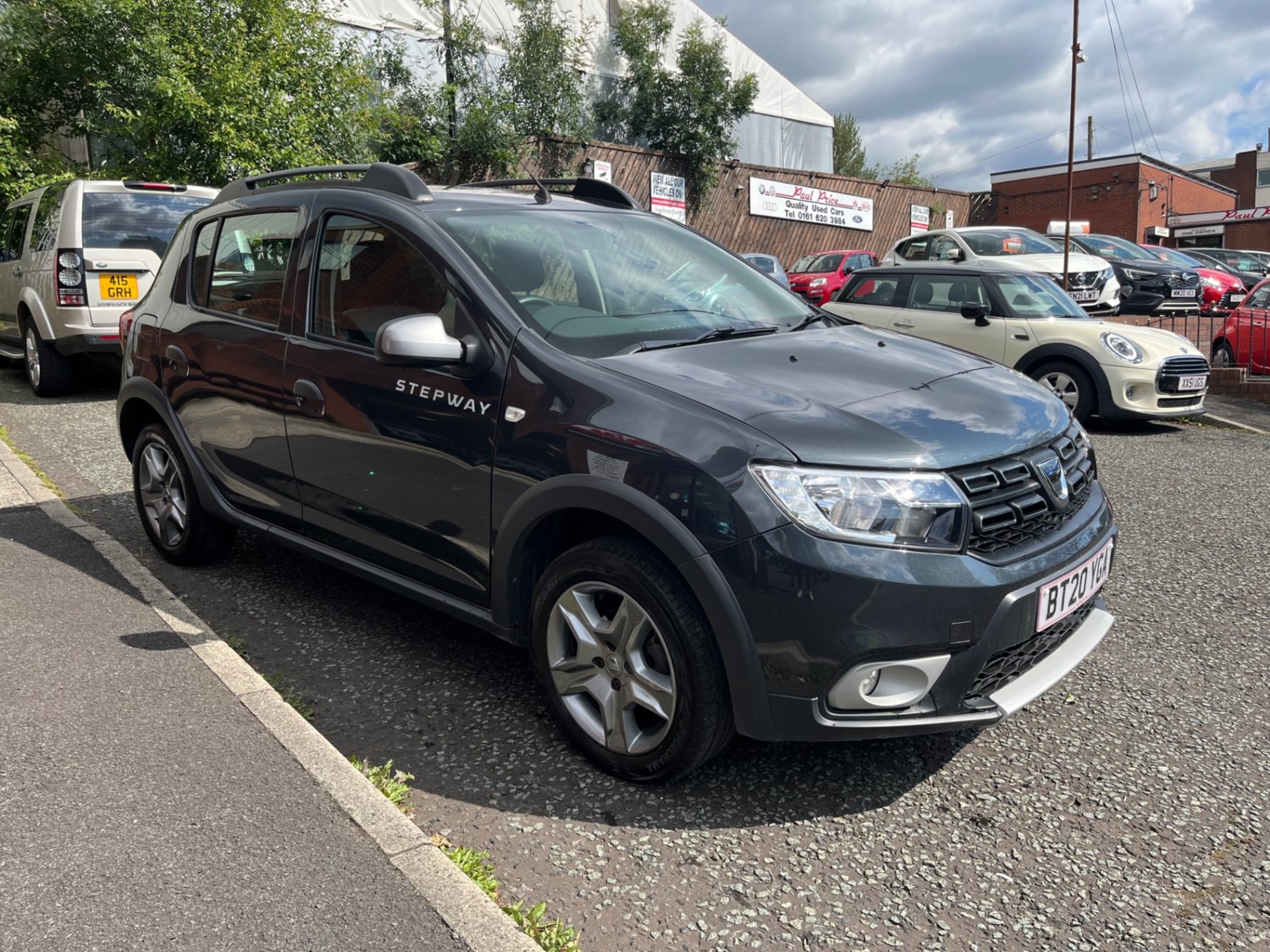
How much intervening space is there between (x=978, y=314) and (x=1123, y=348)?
130 centimetres

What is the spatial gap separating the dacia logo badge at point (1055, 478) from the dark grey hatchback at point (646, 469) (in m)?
0.02

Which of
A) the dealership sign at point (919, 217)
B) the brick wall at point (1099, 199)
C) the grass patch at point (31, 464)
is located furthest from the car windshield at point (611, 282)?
the brick wall at point (1099, 199)

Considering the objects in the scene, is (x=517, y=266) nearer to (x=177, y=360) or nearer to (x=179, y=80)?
(x=177, y=360)

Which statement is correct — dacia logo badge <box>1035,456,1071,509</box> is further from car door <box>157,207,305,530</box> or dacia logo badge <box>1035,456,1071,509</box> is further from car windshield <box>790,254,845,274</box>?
car windshield <box>790,254,845,274</box>

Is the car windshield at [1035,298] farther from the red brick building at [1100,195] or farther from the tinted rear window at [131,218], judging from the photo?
the red brick building at [1100,195]

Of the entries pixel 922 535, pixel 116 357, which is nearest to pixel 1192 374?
pixel 922 535

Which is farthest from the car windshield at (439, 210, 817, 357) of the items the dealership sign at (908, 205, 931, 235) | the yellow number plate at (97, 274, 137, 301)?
the dealership sign at (908, 205, 931, 235)

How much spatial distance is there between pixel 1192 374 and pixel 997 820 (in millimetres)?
7645

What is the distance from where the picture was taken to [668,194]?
22.9m

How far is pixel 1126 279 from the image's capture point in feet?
58.4

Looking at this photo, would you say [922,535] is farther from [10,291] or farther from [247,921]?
[10,291]

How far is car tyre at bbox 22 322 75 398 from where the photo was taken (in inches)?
369

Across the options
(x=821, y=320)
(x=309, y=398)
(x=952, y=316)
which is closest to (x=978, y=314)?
(x=952, y=316)

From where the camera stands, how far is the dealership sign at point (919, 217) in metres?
29.8
